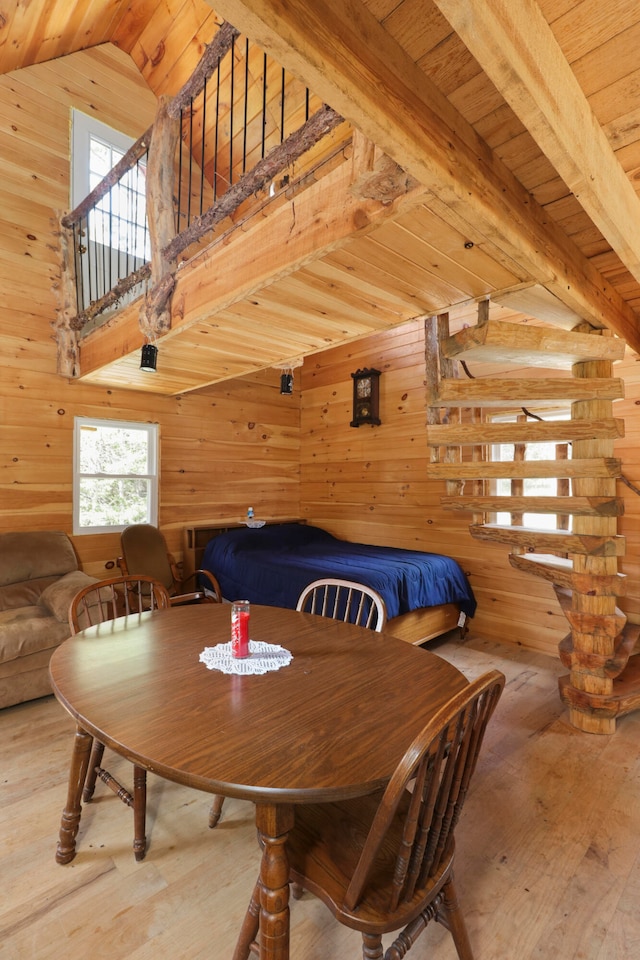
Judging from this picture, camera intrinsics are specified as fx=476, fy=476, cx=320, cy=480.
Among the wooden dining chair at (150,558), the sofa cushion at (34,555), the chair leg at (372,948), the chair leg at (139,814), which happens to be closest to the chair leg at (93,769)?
the chair leg at (139,814)

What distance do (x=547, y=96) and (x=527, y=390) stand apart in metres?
1.64

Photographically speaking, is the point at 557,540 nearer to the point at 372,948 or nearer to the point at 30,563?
the point at 372,948

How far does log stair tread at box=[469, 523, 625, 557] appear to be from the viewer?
2.61 metres

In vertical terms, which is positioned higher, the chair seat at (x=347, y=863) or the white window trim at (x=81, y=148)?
the white window trim at (x=81, y=148)

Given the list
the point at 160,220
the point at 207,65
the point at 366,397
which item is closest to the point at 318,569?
the point at 366,397

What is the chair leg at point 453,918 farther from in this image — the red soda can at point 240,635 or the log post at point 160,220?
the log post at point 160,220

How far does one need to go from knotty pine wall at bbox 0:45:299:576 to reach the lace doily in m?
2.91

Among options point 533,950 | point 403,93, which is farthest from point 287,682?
point 403,93

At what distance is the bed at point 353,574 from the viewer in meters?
3.42

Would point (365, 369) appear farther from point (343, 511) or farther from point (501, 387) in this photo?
point (501, 387)

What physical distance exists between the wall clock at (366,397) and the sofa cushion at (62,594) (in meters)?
2.96

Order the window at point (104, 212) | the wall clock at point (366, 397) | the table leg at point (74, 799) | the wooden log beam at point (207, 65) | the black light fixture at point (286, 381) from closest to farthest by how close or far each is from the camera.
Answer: the table leg at point (74, 799), the wooden log beam at point (207, 65), the black light fixture at point (286, 381), the window at point (104, 212), the wall clock at point (366, 397)

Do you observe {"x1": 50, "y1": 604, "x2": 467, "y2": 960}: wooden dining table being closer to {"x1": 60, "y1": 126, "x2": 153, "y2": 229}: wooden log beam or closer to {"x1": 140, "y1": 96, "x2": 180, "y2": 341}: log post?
{"x1": 140, "y1": 96, "x2": 180, "y2": 341}: log post

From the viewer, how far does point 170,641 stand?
1801mm
